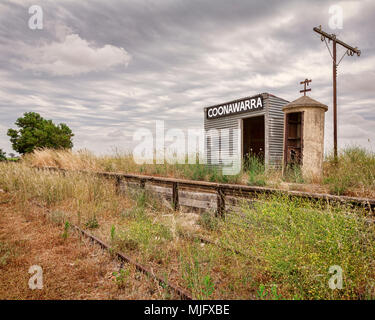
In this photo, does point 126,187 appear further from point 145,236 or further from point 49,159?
point 49,159

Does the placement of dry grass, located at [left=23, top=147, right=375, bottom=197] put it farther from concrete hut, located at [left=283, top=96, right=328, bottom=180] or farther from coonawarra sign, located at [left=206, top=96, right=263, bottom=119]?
coonawarra sign, located at [left=206, top=96, right=263, bottom=119]

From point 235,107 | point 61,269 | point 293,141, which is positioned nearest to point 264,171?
point 293,141

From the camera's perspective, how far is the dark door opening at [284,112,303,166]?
973cm

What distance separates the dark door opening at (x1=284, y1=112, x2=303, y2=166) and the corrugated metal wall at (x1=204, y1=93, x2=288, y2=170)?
0.78m

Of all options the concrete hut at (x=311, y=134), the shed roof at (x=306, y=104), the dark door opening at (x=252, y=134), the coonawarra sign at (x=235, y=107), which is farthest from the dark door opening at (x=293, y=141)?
the dark door opening at (x=252, y=134)

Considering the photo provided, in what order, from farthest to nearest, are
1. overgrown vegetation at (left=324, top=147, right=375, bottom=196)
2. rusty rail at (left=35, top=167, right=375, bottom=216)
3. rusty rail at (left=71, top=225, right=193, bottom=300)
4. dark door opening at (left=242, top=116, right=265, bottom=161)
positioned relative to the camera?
dark door opening at (left=242, top=116, right=265, bottom=161), overgrown vegetation at (left=324, top=147, right=375, bottom=196), rusty rail at (left=35, top=167, right=375, bottom=216), rusty rail at (left=71, top=225, right=193, bottom=300)

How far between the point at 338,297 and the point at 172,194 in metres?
4.84

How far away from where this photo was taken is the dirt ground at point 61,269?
9.70ft

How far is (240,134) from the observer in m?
12.8

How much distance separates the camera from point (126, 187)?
844cm

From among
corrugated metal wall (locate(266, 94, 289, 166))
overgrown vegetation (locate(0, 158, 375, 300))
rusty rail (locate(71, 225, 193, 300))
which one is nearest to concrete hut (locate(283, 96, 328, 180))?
corrugated metal wall (locate(266, 94, 289, 166))

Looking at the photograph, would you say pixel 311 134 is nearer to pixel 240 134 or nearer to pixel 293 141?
pixel 293 141

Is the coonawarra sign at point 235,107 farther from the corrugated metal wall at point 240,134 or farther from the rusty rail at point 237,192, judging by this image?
the rusty rail at point 237,192

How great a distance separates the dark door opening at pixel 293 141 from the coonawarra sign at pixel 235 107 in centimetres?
169
